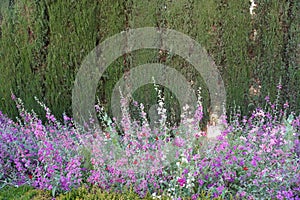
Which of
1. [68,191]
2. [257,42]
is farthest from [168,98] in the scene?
[68,191]

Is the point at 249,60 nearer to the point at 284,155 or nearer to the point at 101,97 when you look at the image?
the point at 284,155

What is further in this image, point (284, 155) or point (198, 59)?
point (198, 59)

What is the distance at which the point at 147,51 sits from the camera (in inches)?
168

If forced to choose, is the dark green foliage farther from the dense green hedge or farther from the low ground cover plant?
the dense green hedge

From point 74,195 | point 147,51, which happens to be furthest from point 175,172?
point 147,51

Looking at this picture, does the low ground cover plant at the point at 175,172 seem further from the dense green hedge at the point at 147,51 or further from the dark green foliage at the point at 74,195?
the dense green hedge at the point at 147,51

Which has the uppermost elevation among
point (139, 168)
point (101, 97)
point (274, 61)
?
point (101, 97)

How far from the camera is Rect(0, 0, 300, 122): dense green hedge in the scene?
4.02 meters

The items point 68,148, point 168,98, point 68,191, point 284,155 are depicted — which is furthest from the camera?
point 168,98

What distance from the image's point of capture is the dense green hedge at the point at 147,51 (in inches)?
158

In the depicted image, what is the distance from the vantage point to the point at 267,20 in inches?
157

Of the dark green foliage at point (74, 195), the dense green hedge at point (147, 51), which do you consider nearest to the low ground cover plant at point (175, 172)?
the dark green foliage at point (74, 195)

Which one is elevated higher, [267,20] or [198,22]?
[198,22]

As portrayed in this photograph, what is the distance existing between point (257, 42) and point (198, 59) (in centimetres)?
73
